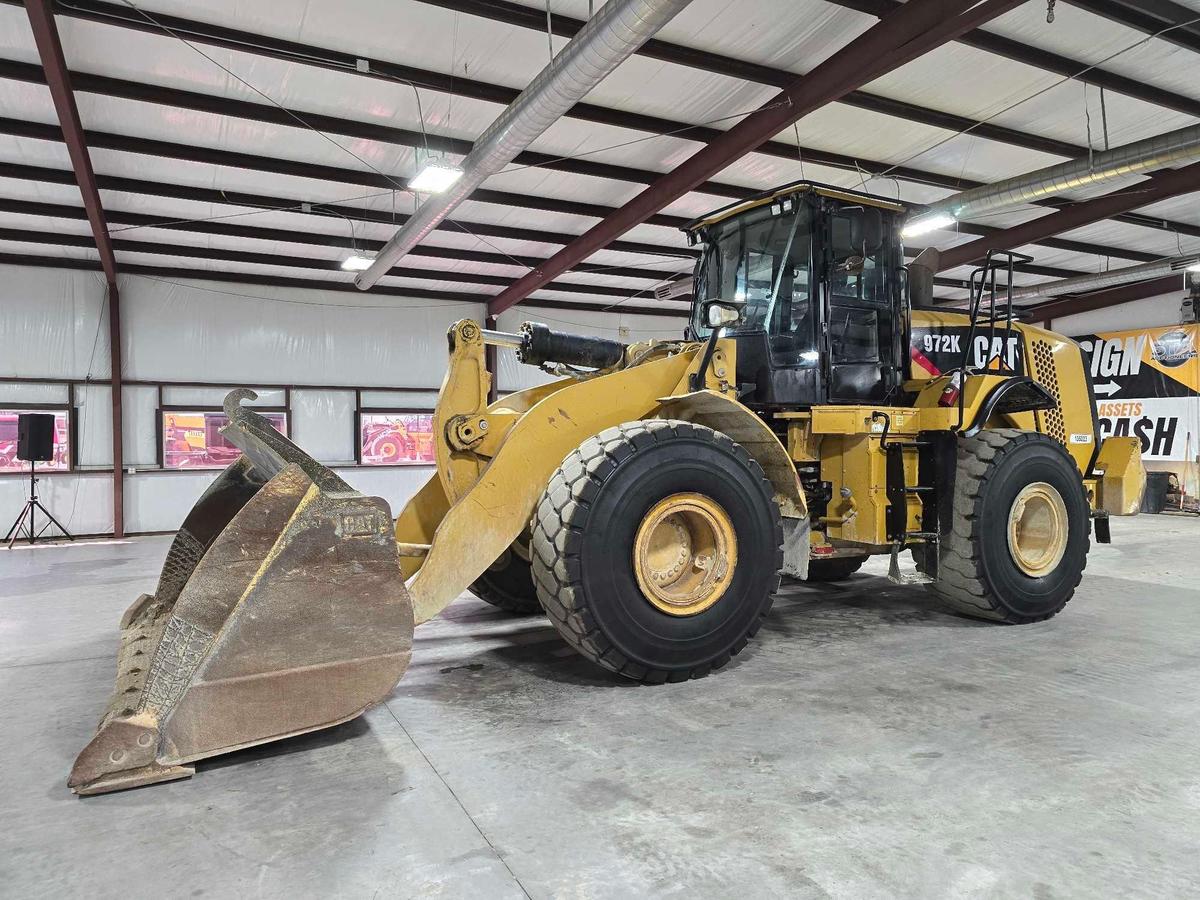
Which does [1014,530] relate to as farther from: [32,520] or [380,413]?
[32,520]

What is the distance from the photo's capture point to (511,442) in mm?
3623

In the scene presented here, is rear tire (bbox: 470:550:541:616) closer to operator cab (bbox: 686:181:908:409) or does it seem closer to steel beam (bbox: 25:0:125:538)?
operator cab (bbox: 686:181:908:409)

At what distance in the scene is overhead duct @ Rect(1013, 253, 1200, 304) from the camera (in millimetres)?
14016

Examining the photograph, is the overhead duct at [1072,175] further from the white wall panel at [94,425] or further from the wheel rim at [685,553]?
the white wall panel at [94,425]

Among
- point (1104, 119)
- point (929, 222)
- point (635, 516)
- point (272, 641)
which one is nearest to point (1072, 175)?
point (1104, 119)

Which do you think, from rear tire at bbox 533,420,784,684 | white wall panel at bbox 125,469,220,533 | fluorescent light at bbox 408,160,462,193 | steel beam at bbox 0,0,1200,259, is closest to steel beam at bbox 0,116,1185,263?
steel beam at bbox 0,0,1200,259

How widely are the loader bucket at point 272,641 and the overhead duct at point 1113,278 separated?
15025 mm

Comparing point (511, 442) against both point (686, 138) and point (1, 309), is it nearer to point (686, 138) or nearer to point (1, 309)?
point (686, 138)

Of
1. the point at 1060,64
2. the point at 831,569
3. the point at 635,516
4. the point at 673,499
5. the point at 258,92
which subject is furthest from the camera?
the point at 258,92

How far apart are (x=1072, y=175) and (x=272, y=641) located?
1053 centimetres

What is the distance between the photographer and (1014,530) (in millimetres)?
4914

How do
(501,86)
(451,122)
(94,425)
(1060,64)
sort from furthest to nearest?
1. (94,425)
2. (451,122)
3. (501,86)
4. (1060,64)

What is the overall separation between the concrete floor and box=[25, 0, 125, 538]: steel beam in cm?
522

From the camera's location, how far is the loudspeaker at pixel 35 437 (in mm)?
11430
